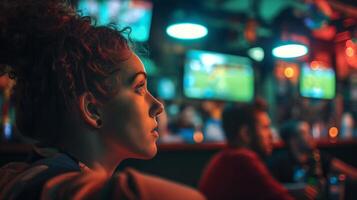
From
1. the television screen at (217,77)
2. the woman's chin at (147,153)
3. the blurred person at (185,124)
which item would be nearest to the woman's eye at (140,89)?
the woman's chin at (147,153)

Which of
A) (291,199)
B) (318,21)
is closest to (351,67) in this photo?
(318,21)

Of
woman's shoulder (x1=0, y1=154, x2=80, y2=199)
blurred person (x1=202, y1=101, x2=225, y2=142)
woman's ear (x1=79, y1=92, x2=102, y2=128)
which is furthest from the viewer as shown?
blurred person (x1=202, y1=101, x2=225, y2=142)

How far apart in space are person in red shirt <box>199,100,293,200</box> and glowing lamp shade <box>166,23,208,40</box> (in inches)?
32.8

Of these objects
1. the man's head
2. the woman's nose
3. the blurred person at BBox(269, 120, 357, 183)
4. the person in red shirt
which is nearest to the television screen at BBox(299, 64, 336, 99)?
the blurred person at BBox(269, 120, 357, 183)

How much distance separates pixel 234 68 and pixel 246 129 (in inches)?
65.2

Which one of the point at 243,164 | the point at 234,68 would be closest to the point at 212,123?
the point at 234,68

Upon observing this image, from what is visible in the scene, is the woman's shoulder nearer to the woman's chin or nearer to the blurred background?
the woman's chin

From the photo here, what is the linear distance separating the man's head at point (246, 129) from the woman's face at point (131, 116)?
2.10 meters

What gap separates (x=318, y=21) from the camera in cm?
366

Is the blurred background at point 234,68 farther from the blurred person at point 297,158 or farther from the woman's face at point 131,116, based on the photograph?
the woman's face at point 131,116

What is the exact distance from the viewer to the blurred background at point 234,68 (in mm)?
3260

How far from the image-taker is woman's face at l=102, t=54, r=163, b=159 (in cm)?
75

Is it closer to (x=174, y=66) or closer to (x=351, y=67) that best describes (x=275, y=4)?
(x=174, y=66)

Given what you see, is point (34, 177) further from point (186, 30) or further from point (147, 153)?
point (186, 30)
